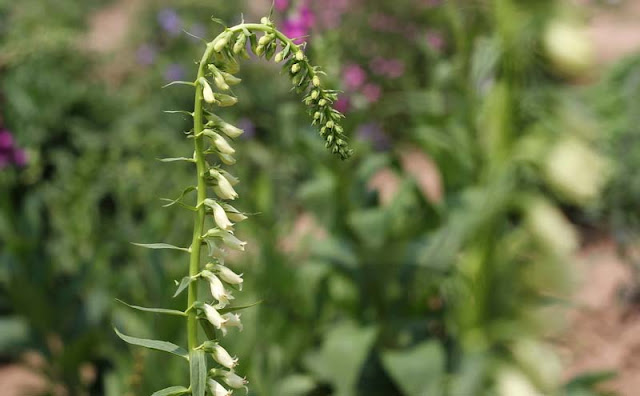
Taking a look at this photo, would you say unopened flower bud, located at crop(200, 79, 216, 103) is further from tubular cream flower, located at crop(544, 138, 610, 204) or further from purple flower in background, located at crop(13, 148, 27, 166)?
purple flower in background, located at crop(13, 148, 27, 166)

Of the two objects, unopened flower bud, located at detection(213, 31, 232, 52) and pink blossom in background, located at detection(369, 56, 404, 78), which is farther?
pink blossom in background, located at detection(369, 56, 404, 78)

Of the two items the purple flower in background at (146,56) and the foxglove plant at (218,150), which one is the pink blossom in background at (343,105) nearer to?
the foxglove plant at (218,150)

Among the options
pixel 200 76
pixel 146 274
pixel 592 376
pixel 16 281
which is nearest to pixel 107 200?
pixel 16 281

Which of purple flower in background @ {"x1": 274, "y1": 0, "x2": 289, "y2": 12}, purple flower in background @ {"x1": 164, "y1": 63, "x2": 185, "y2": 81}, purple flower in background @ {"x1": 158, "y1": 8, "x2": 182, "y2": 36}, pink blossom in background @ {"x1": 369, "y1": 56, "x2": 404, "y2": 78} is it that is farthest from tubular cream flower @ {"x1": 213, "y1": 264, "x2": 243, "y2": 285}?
pink blossom in background @ {"x1": 369, "y1": 56, "x2": 404, "y2": 78}

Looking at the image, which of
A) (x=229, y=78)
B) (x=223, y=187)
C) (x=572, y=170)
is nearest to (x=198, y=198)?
(x=223, y=187)

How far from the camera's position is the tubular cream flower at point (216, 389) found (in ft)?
2.95

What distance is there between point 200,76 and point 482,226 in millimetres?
1885

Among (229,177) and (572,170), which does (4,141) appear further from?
(229,177)

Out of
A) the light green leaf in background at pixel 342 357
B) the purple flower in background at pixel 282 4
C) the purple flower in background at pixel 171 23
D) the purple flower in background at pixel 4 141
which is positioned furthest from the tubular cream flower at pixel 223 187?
the purple flower in background at pixel 171 23

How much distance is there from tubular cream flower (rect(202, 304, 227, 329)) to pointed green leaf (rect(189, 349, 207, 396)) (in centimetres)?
4

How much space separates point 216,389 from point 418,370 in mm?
1621

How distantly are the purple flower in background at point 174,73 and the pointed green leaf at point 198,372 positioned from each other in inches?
165

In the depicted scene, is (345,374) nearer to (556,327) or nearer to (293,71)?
(556,327)

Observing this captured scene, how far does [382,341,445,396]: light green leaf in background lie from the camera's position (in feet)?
7.99
